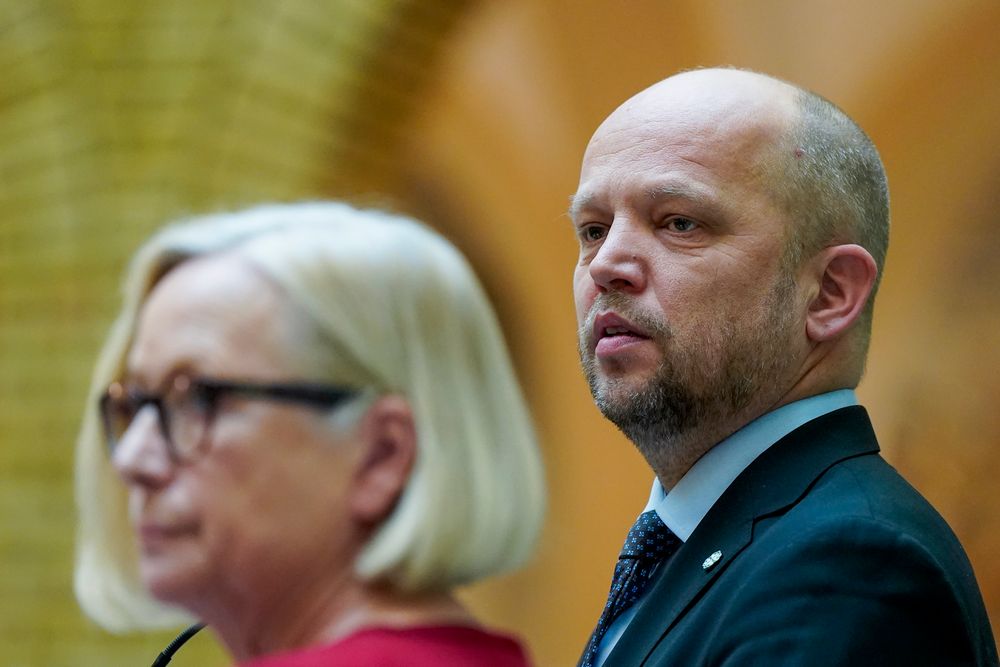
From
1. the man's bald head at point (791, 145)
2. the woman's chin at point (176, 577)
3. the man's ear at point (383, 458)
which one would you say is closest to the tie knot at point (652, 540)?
the man's bald head at point (791, 145)

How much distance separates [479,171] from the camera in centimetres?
545

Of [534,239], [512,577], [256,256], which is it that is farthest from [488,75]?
[256,256]

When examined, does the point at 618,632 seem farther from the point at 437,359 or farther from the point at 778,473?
the point at 437,359

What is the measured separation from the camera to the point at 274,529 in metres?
1.49

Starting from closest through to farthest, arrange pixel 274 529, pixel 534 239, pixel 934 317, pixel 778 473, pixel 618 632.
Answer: pixel 274 529, pixel 778 473, pixel 618 632, pixel 934 317, pixel 534 239

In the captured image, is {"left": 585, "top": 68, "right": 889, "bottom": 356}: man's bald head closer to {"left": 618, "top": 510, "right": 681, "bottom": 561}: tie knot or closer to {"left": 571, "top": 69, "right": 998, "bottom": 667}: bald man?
{"left": 571, "top": 69, "right": 998, "bottom": 667}: bald man

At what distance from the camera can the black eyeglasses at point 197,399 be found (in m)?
1.49

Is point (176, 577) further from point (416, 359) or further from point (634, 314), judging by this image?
point (634, 314)

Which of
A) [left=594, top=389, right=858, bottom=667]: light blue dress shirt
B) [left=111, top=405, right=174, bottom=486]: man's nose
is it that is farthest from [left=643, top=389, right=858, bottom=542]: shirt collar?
[left=111, top=405, right=174, bottom=486]: man's nose

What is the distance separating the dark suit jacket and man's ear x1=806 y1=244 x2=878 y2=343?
0.12m

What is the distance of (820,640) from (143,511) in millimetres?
713

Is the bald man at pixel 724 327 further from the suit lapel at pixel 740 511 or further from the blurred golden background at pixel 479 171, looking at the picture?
the blurred golden background at pixel 479 171

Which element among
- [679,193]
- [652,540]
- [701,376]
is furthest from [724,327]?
[652,540]

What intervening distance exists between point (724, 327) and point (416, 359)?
56cm
